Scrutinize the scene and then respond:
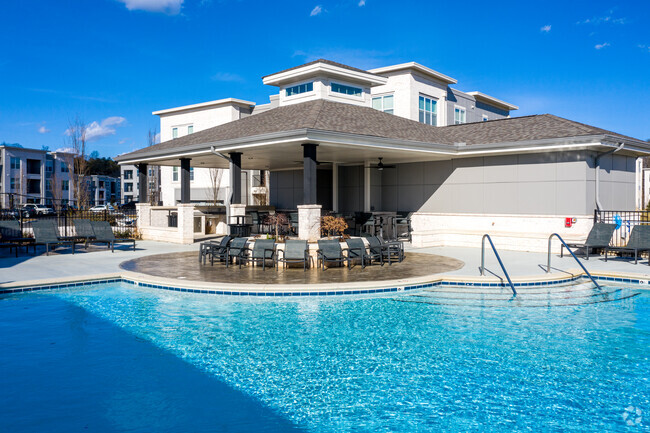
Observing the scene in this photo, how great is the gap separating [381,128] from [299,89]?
7.39 metres

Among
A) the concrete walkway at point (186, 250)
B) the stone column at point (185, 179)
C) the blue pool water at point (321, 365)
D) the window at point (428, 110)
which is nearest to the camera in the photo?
the blue pool water at point (321, 365)

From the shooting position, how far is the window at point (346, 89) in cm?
2286

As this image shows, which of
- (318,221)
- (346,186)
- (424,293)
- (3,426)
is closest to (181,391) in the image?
(3,426)

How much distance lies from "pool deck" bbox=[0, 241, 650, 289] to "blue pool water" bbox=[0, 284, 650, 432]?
146cm

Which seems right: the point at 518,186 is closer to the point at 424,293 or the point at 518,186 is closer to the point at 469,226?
the point at 469,226

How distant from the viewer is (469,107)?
36344 mm

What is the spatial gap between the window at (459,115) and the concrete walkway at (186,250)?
19194 mm

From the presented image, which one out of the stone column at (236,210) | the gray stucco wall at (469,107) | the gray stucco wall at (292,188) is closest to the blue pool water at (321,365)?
the stone column at (236,210)


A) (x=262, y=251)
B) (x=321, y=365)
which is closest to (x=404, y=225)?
(x=262, y=251)

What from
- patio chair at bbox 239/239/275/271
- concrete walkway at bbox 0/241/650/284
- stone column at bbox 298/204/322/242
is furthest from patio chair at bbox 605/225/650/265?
patio chair at bbox 239/239/275/271

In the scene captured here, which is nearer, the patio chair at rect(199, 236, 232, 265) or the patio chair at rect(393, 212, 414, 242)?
the patio chair at rect(199, 236, 232, 265)

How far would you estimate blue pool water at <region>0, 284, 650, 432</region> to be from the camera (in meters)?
4.85

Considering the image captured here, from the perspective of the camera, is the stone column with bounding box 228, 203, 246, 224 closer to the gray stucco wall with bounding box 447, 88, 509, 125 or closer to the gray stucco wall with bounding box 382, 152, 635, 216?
the gray stucco wall with bounding box 382, 152, 635, 216

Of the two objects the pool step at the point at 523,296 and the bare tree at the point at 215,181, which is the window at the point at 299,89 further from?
the pool step at the point at 523,296
